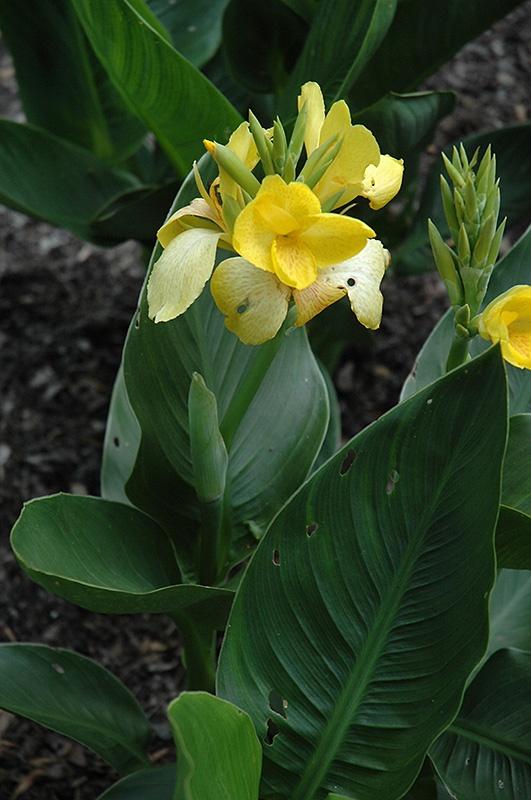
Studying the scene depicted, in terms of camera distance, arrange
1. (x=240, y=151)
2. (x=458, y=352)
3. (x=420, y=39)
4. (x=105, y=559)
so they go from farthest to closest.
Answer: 1. (x=420, y=39)
2. (x=105, y=559)
3. (x=458, y=352)
4. (x=240, y=151)

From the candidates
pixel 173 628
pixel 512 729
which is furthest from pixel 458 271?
pixel 173 628

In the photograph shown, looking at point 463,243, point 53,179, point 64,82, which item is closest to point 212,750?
point 463,243

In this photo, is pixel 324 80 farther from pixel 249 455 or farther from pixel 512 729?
pixel 512 729

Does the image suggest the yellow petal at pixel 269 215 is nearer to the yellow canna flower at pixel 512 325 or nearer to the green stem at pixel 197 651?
the yellow canna flower at pixel 512 325

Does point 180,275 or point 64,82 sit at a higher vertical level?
point 180,275

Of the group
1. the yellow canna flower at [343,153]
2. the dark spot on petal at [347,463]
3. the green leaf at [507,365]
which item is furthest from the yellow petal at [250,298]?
the green leaf at [507,365]

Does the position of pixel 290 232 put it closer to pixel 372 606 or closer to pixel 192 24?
pixel 372 606

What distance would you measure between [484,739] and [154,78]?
3.16 feet

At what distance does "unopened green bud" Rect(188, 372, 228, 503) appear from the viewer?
3.14 ft

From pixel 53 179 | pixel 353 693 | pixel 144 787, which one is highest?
pixel 53 179

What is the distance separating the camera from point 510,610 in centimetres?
134

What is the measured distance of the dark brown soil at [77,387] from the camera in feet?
5.13

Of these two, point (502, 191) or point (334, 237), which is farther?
point (502, 191)

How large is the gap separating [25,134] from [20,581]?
76cm
